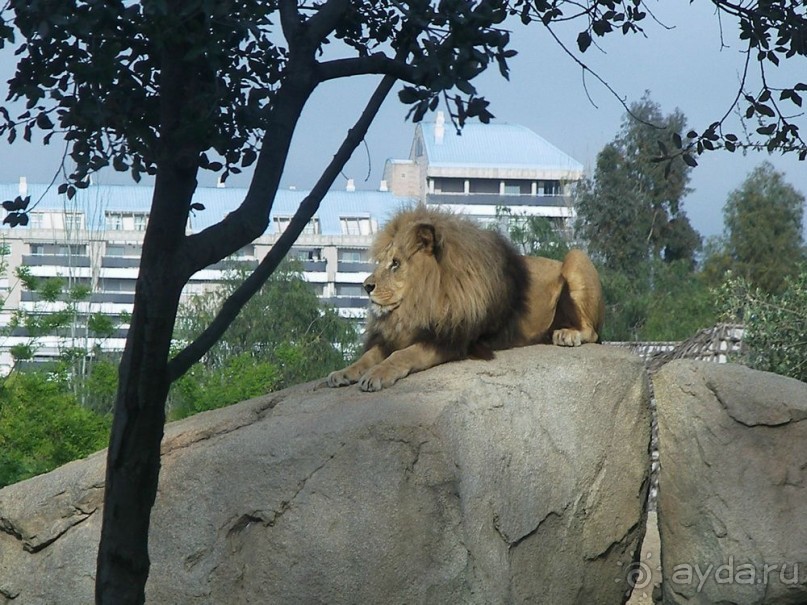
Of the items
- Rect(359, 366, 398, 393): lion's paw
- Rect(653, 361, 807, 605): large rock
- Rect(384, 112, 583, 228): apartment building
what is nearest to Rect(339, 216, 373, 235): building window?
Rect(384, 112, 583, 228): apartment building

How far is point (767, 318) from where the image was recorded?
1059cm

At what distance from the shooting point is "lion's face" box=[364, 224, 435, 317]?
635 centimetres

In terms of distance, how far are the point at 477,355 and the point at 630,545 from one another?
153 cm

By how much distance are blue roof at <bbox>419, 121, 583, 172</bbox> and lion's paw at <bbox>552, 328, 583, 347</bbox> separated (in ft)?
125

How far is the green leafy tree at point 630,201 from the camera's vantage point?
40.6 metres

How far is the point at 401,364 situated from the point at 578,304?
1447mm

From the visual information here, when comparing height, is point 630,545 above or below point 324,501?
below

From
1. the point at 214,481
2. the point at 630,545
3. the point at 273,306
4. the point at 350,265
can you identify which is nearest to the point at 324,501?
the point at 214,481

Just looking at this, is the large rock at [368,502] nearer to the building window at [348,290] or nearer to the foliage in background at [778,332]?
the foliage in background at [778,332]

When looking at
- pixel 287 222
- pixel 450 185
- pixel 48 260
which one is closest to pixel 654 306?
pixel 287 222

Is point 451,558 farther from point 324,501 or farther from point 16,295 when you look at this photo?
point 16,295

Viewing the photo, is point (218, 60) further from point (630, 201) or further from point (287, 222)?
point (630, 201)

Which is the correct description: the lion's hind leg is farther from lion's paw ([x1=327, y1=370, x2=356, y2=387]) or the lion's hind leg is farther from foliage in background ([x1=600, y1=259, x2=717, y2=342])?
foliage in background ([x1=600, y1=259, x2=717, y2=342])

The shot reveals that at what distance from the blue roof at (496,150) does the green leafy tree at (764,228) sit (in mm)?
9121
